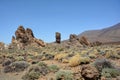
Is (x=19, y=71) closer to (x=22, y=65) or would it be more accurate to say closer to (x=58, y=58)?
(x=22, y=65)

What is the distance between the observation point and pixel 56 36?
5534cm

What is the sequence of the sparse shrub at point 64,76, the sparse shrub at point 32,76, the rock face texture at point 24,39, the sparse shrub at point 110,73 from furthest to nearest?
the rock face texture at point 24,39 → the sparse shrub at point 32,76 → the sparse shrub at point 110,73 → the sparse shrub at point 64,76

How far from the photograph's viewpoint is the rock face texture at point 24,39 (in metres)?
48.6

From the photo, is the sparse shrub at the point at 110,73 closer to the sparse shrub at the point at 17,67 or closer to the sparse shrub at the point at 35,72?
the sparse shrub at the point at 35,72

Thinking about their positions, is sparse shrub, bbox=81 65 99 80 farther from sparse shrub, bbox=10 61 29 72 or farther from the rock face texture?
the rock face texture

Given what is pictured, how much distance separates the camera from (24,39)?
160ft

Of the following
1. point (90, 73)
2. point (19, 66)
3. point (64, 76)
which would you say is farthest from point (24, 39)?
point (90, 73)

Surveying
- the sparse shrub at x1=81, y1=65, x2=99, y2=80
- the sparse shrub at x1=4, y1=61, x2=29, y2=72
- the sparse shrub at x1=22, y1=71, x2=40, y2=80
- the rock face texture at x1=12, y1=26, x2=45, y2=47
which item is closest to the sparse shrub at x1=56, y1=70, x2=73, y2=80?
the sparse shrub at x1=81, y1=65, x2=99, y2=80

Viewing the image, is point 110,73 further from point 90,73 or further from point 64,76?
point 64,76

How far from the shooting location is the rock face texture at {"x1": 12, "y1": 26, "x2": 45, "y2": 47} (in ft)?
160

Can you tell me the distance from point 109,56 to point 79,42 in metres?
35.0

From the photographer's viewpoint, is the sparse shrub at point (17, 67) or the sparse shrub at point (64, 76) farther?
the sparse shrub at point (17, 67)

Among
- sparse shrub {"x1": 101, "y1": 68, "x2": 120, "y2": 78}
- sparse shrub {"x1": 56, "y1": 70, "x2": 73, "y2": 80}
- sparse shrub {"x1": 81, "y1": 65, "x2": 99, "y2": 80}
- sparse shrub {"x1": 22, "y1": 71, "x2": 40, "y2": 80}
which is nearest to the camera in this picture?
sparse shrub {"x1": 81, "y1": 65, "x2": 99, "y2": 80}

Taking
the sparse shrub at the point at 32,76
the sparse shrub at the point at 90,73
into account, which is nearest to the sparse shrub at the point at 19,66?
the sparse shrub at the point at 32,76
